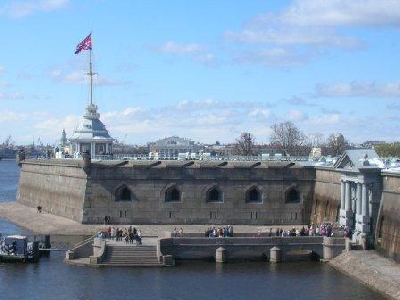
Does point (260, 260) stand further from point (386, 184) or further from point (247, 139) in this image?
point (247, 139)

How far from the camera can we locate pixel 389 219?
167 ft

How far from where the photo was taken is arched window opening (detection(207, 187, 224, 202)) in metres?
69.1

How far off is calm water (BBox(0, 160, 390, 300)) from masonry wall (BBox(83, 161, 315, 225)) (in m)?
15.5

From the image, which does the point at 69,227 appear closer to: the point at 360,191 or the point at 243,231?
the point at 243,231

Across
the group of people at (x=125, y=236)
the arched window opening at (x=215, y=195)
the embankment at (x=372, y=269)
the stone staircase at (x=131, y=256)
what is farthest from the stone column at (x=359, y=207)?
the arched window opening at (x=215, y=195)

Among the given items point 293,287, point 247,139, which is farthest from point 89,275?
point 247,139

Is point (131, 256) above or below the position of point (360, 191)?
below

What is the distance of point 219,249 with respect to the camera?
5353 centimetres

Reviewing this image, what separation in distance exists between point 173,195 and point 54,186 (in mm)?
16485

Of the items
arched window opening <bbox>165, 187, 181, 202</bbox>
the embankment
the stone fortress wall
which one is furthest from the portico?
arched window opening <bbox>165, 187, 181, 202</bbox>

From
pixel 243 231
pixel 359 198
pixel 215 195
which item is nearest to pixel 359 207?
pixel 359 198

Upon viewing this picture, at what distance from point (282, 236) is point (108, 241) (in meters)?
11.1

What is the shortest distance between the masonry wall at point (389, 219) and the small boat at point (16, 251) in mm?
21250

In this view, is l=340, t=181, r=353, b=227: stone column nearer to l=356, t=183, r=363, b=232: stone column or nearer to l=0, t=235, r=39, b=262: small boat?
l=356, t=183, r=363, b=232: stone column
